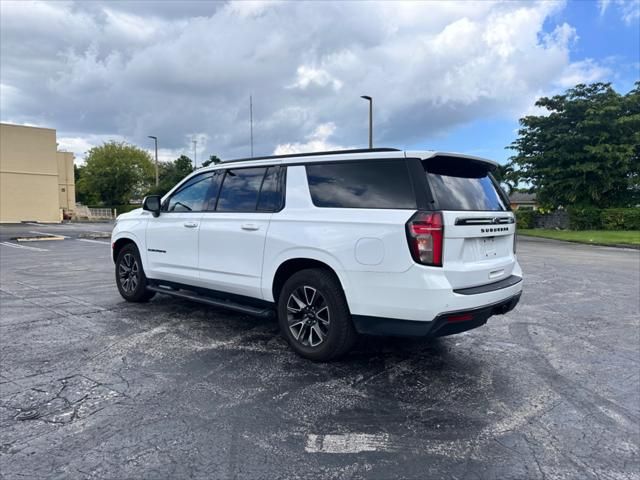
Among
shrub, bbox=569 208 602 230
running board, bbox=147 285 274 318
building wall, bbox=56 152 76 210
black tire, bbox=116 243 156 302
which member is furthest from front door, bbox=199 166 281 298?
building wall, bbox=56 152 76 210

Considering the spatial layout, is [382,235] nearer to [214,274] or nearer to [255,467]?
[255,467]

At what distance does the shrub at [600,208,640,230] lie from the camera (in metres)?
27.8

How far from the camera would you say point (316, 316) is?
4.28 metres

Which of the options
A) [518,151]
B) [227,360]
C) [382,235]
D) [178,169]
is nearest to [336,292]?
[382,235]

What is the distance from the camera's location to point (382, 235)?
12.3 feet

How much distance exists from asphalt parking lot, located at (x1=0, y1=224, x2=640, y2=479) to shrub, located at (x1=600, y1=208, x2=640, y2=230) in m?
26.3

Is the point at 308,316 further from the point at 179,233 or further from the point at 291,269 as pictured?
the point at 179,233

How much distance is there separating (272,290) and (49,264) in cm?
921

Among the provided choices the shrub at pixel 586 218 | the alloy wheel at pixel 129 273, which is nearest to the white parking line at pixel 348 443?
the alloy wheel at pixel 129 273

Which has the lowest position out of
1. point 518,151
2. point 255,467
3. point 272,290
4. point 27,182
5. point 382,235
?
point 255,467

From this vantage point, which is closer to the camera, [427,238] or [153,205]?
[427,238]

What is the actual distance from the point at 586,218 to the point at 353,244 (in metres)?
30.1

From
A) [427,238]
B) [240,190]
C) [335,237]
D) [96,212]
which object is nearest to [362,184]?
[335,237]

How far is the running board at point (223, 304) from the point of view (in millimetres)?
4711
